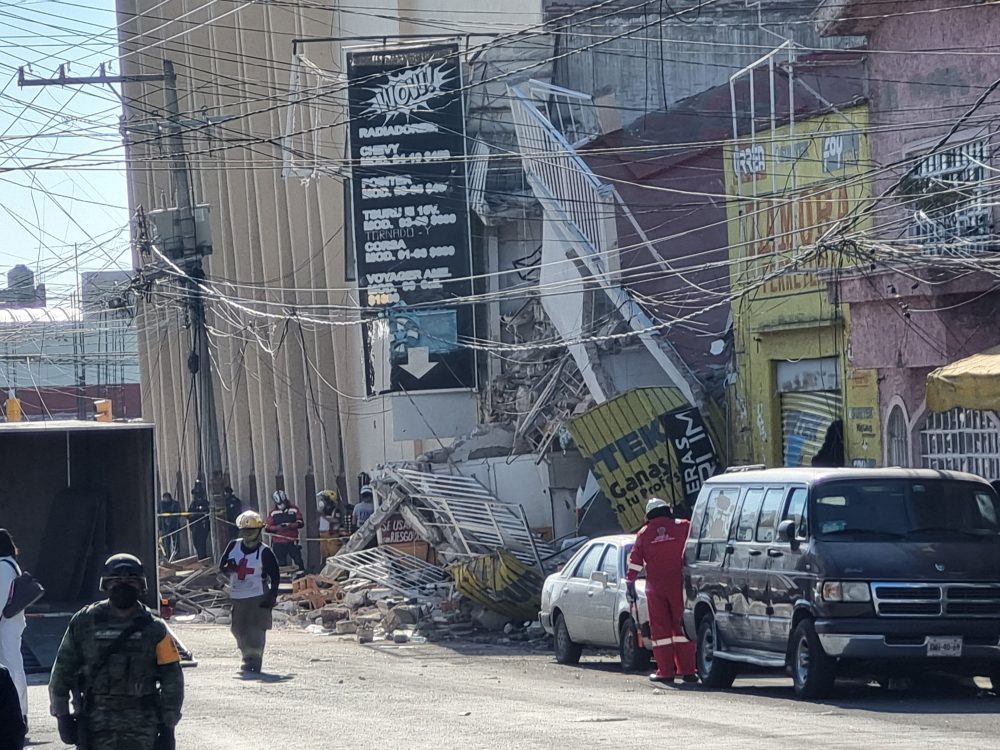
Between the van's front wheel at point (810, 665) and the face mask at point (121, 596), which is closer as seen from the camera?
the face mask at point (121, 596)

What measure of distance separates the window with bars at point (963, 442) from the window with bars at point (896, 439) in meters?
0.41

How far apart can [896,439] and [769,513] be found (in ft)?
25.7

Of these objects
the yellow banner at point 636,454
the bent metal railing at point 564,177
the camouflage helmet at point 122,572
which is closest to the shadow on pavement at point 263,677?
the camouflage helmet at point 122,572

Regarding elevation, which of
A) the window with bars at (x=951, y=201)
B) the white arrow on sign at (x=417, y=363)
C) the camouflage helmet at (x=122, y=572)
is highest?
the window with bars at (x=951, y=201)

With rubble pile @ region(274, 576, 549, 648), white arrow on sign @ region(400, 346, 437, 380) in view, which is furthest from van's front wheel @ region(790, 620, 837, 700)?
white arrow on sign @ region(400, 346, 437, 380)

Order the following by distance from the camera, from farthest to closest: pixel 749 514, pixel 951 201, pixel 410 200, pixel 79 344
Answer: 1. pixel 79 344
2. pixel 410 200
3. pixel 951 201
4. pixel 749 514

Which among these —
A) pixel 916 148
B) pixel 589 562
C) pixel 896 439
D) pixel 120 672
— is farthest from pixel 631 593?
pixel 120 672

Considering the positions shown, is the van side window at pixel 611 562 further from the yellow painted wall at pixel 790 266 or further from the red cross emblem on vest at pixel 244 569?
the yellow painted wall at pixel 790 266

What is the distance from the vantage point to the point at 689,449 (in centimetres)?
2588

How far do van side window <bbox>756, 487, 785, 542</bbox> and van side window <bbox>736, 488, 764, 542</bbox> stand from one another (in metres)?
0.11

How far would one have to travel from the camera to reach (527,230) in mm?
34156

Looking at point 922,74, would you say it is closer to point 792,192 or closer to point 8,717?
point 792,192

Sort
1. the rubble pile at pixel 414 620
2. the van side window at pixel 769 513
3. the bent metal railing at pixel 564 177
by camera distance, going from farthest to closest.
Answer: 1. the bent metal railing at pixel 564 177
2. the rubble pile at pixel 414 620
3. the van side window at pixel 769 513

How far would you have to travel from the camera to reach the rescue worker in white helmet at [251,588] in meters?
17.5
